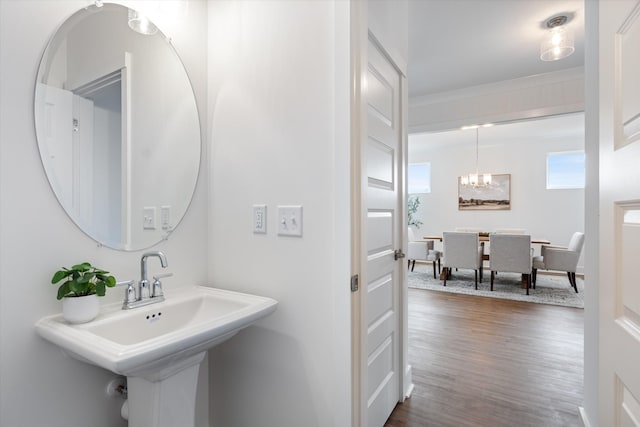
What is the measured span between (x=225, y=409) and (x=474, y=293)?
4.25 meters

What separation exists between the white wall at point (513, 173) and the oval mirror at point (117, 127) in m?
5.07

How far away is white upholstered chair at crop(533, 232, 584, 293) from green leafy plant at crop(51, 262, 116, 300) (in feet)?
18.8

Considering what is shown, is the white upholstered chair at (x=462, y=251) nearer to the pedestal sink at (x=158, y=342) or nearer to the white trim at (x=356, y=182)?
the white trim at (x=356, y=182)

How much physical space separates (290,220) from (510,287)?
16.6 feet

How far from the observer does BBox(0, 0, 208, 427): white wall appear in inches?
37.4

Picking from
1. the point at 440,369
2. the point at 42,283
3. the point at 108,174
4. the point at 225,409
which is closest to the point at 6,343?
the point at 42,283

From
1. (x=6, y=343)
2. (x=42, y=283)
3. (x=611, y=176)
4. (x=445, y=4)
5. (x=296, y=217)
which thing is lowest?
(x=6, y=343)

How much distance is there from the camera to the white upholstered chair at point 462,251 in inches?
197

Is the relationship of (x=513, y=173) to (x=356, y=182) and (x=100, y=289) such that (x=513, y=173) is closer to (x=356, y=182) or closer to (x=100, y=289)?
(x=356, y=182)

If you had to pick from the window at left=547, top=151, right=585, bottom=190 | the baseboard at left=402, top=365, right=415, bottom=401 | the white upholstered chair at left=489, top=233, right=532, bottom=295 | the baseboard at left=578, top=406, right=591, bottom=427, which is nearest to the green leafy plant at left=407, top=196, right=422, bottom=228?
the window at left=547, top=151, right=585, bottom=190

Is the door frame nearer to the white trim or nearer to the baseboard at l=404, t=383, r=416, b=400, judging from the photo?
the white trim

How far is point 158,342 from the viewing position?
0.85 metres

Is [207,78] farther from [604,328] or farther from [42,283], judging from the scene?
[604,328]

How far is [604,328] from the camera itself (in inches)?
33.4
